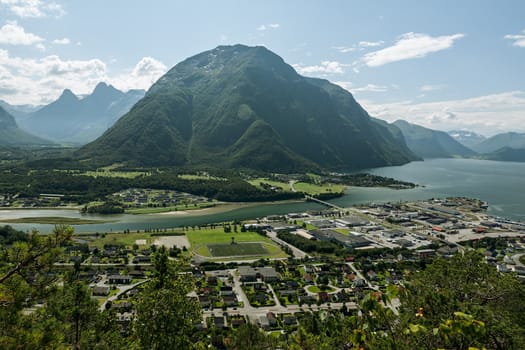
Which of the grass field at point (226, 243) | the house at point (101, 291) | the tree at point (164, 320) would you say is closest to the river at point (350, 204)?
the grass field at point (226, 243)

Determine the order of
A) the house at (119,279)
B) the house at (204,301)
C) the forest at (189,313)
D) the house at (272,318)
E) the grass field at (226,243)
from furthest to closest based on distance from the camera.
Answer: the grass field at (226,243) < the house at (119,279) < the house at (204,301) < the house at (272,318) < the forest at (189,313)

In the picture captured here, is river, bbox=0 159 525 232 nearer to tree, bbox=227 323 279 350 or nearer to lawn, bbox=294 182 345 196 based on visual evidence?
lawn, bbox=294 182 345 196

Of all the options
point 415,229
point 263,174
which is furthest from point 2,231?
point 263,174

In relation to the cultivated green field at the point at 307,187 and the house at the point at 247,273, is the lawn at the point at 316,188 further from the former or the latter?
the house at the point at 247,273

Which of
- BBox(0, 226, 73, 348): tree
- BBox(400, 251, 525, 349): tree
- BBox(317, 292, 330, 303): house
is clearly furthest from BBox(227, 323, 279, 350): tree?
BBox(0, 226, 73, 348): tree

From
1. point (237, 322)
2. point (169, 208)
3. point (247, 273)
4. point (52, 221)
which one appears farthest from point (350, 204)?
point (52, 221)

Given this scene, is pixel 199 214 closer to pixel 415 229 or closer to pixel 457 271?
pixel 415 229

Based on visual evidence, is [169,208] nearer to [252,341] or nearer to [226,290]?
[226,290]
